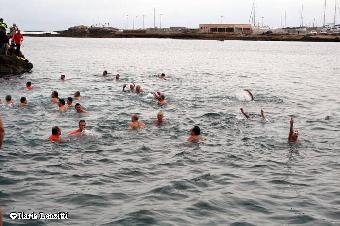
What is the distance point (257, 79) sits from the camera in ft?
149

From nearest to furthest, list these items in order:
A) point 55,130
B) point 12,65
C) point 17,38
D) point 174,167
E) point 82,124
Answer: point 174,167
point 55,130
point 82,124
point 17,38
point 12,65

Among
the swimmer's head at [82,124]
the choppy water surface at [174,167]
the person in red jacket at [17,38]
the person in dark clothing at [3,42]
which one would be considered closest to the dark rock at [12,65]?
the person in dark clothing at [3,42]

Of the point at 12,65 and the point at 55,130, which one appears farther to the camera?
the point at 12,65

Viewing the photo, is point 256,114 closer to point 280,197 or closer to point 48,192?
point 280,197

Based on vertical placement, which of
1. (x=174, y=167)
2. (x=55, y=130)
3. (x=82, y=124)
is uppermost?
(x=82, y=124)

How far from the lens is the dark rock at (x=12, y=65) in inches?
1550

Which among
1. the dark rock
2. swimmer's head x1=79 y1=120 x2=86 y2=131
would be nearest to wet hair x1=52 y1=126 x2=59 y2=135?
swimmer's head x1=79 y1=120 x2=86 y2=131

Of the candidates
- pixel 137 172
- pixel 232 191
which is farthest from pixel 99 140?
pixel 232 191

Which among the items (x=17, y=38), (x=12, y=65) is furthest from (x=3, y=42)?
(x=12, y=65)

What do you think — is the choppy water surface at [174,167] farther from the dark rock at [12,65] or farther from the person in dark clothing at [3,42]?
the dark rock at [12,65]

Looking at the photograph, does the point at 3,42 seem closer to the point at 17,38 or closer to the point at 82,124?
the point at 17,38

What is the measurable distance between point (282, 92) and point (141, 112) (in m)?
15.5

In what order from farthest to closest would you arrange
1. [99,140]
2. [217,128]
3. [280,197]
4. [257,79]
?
[257,79] < [217,128] < [99,140] < [280,197]

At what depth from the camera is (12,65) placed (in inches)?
1610
